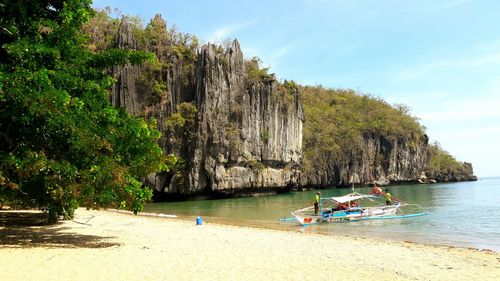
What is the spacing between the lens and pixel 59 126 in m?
10.5

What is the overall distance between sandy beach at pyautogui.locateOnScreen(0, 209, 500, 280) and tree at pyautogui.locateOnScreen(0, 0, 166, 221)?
1.50 metres

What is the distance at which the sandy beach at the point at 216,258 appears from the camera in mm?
9234

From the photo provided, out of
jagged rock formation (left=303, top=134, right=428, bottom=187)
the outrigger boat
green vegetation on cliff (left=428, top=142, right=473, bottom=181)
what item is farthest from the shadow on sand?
green vegetation on cliff (left=428, top=142, right=473, bottom=181)

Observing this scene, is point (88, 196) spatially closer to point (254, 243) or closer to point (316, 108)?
point (254, 243)

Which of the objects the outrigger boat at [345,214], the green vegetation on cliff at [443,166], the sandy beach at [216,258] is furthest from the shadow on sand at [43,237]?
the green vegetation on cliff at [443,166]

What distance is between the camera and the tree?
10.2 metres

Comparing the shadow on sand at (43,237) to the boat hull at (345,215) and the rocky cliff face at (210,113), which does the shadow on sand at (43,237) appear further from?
the rocky cliff face at (210,113)

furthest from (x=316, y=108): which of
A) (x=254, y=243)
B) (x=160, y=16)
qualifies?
(x=254, y=243)

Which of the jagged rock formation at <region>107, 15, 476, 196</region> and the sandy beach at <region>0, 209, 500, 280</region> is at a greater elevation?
the jagged rock formation at <region>107, 15, 476, 196</region>

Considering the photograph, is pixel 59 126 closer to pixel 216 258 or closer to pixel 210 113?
pixel 216 258

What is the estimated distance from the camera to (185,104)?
5150 cm

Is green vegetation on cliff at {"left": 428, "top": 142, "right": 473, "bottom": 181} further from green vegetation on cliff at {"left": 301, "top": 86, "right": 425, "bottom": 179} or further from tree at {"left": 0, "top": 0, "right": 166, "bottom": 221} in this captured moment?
tree at {"left": 0, "top": 0, "right": 166, "bottom": 221}

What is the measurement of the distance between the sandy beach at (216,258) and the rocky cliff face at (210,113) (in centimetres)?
3359

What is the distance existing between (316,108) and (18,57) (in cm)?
8646
